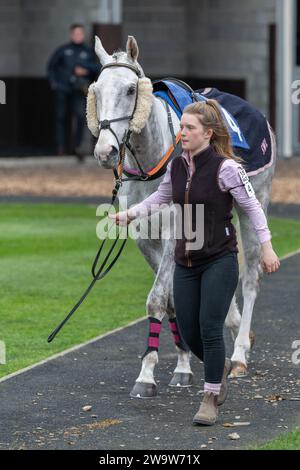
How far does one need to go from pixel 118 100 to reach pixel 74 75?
55.7 ft

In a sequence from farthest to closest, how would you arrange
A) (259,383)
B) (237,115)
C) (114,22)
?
1. (114,22)
2. (237,115)
3. (259,383)

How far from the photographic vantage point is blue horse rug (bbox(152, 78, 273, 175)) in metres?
8.88

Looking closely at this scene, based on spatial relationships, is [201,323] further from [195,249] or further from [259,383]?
[259,383]

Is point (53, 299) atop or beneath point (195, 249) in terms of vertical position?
beneath

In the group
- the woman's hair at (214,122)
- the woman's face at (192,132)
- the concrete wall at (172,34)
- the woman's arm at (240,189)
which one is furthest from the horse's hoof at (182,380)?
the concrete wall at (172,34)

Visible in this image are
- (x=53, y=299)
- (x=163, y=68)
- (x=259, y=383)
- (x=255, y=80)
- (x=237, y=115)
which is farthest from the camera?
(x=163, y=68)

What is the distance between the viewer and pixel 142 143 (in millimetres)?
8500

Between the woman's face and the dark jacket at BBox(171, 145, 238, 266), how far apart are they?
0.22 ft

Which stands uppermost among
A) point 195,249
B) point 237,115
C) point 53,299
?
point 237,115

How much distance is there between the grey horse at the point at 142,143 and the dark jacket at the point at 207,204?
1.95ft

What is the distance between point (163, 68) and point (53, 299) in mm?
17971

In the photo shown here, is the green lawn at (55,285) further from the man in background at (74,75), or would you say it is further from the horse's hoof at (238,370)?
the man in background at (74,75)

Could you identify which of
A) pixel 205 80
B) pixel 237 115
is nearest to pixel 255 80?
pixel 205 80
